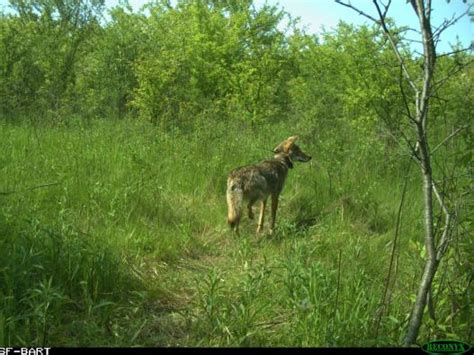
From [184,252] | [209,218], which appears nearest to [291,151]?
[209,218]

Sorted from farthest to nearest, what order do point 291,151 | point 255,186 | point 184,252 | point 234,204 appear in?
point 291,151 → point 255,186 → point 234,204 → point 184,252

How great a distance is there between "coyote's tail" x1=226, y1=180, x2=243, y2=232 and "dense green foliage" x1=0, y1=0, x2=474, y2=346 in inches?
5.8

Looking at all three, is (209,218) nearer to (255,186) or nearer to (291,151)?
(255,186)

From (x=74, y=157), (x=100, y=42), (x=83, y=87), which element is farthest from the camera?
(x=100, y=42)

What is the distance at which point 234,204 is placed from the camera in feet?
21.2

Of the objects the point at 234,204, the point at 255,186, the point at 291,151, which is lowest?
the point at 234,204

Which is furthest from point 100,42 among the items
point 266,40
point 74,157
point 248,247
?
point 248,247

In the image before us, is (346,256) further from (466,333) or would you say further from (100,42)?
(100,42)

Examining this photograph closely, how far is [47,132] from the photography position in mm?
8734

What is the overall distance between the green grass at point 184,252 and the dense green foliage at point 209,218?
0.02 metres

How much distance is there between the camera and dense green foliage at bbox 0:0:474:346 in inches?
136

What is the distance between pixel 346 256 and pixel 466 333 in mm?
1869

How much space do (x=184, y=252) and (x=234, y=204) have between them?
1331 mm

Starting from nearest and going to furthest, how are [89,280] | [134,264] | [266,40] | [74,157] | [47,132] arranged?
[89,280], [134,264], [74,157], [47,132], [266,40]
